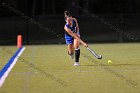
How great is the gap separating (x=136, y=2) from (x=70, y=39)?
29.7 meters

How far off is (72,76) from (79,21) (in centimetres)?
1957

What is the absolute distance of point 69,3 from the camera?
40.2m

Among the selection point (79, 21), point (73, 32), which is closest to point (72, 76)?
point (73, 32)

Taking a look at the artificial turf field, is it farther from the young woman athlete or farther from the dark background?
the dark background

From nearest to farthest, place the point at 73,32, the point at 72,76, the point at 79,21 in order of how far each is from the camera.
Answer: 1. the point at 72,76
2. the point at 73,32
3. the point at 79,21

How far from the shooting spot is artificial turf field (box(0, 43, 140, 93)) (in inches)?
403

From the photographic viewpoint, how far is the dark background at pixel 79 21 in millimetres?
27469

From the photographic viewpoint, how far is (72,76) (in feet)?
39.7

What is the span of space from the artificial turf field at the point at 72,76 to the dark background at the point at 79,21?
9.77 m

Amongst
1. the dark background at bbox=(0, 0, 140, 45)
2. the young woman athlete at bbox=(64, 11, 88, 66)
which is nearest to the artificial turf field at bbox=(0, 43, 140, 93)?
the young woman athlete at bbox=(64, 11, 88, 66)

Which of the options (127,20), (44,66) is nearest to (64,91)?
(44,66)

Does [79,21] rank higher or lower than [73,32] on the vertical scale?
lower

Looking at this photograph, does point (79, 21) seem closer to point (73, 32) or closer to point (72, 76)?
point (73, 32)

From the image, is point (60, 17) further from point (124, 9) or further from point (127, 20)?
point (124, 9)
